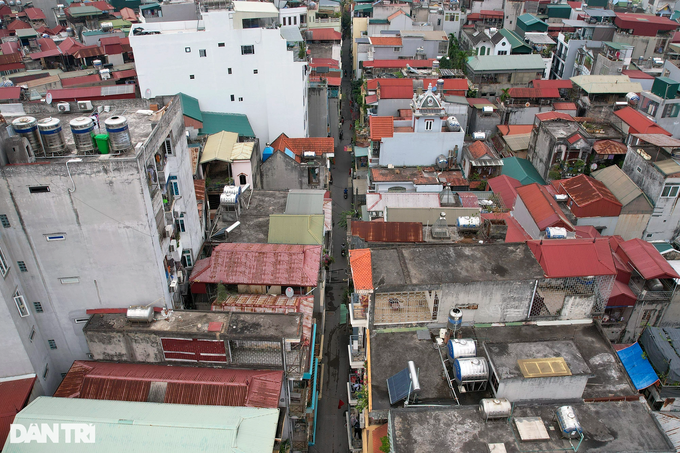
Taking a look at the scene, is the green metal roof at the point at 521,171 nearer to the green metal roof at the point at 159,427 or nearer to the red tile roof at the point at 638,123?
the red tile roof at the point at 638,123

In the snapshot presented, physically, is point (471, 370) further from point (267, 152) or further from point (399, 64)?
point (399, 64)

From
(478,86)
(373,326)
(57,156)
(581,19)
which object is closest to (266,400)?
(373,326)

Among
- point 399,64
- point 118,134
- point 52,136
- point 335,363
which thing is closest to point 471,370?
point 335,363

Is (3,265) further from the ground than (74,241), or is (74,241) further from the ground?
(74,241)

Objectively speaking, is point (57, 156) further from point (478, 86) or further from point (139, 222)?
point (478, 86)

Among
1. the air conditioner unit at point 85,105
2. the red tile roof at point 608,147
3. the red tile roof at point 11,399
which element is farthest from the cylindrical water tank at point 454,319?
the red tile roof at point 608,147
